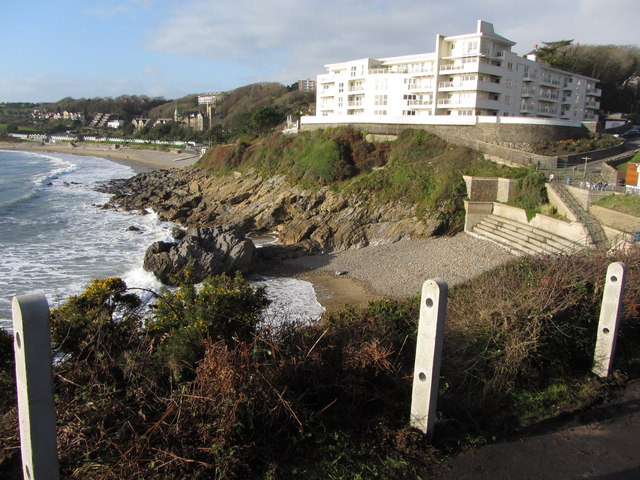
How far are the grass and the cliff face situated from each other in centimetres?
751

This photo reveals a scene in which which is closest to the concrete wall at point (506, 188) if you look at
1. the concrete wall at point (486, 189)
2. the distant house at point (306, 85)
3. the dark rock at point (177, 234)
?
the concrete wall at point (486, 189)

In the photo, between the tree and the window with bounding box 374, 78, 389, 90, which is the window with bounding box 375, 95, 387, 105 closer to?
the window with bounding box 374, 78, 389, 90

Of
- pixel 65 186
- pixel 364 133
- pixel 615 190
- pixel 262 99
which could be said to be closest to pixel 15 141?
pixel 262 99

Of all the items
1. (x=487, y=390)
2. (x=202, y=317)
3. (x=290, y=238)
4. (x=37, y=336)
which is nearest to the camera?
(x=37, y=336)

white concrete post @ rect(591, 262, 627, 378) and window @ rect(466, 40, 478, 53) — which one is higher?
window @ rect(466, 40, 478, 53)

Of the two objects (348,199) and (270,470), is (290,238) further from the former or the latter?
(270,470)

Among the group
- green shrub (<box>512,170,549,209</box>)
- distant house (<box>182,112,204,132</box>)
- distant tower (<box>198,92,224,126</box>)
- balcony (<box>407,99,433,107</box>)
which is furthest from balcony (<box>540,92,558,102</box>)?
distant tower (<box>198,92,224,126</box>)

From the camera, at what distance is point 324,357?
16.8 feet

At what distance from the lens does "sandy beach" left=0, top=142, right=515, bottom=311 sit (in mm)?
17719

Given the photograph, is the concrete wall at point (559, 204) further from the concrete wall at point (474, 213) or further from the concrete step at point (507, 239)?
the concrete wall at point (474, 213)

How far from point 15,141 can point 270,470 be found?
474 feet

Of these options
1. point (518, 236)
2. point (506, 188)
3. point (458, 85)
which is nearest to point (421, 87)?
point (458, 85)

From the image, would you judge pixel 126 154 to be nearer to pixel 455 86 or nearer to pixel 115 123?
pixel 115 123

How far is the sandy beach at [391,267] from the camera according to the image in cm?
1772
